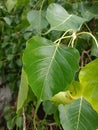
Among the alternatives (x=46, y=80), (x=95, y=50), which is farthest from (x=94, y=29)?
(x=46, y=80)

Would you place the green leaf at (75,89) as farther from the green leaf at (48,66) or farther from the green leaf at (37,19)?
the green leaf at (37,19)

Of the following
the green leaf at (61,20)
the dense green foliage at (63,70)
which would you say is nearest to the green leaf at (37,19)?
the dense green foliage at (63,70)

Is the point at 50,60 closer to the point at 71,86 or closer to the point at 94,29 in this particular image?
the point at 71,86

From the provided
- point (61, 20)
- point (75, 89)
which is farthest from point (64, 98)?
point (61, 20)

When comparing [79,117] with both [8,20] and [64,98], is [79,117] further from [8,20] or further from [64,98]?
[8,20]

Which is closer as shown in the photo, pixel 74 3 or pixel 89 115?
pixel 89 115

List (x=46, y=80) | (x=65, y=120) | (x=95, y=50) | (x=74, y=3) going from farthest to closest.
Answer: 1. (x=74, y=3)
2. (x=95, y=50)
3. (x=65, y=120)
4. (x=46, y=80)
